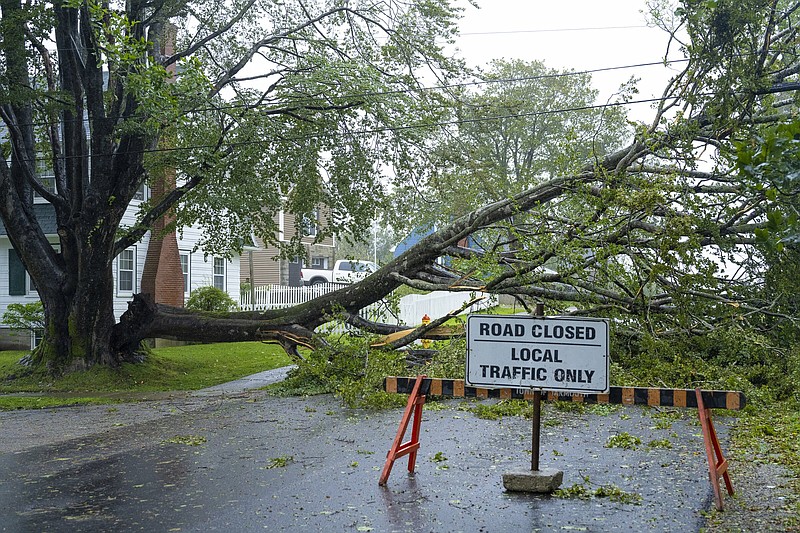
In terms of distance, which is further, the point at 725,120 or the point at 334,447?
the point at 725,120

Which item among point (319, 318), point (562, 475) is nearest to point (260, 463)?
point (562, 475)

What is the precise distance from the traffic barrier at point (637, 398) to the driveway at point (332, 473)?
263 mm

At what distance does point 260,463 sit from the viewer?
888cm

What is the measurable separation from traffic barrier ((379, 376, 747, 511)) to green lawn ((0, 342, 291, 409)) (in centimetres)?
997

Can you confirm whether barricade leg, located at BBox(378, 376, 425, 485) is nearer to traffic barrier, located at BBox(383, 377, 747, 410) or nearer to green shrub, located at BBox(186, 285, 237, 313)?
traffic barrier, located at BBox(383, 377, 747, 410)

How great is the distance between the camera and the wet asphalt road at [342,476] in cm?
643

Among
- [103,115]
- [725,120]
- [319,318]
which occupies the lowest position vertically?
[319,318]

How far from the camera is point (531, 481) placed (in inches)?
282

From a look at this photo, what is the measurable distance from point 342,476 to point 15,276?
24.2 m

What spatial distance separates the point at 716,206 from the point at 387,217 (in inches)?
352

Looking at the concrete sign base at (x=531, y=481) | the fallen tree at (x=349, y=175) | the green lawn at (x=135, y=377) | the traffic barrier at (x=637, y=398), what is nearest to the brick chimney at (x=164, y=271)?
the green lawn at (x=135, y=377)

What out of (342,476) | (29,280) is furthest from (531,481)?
(29,280)

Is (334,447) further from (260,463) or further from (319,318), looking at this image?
(319,318)

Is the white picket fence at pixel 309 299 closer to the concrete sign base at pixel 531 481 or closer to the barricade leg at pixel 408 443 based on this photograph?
the barricade leg at pixel 408 443
